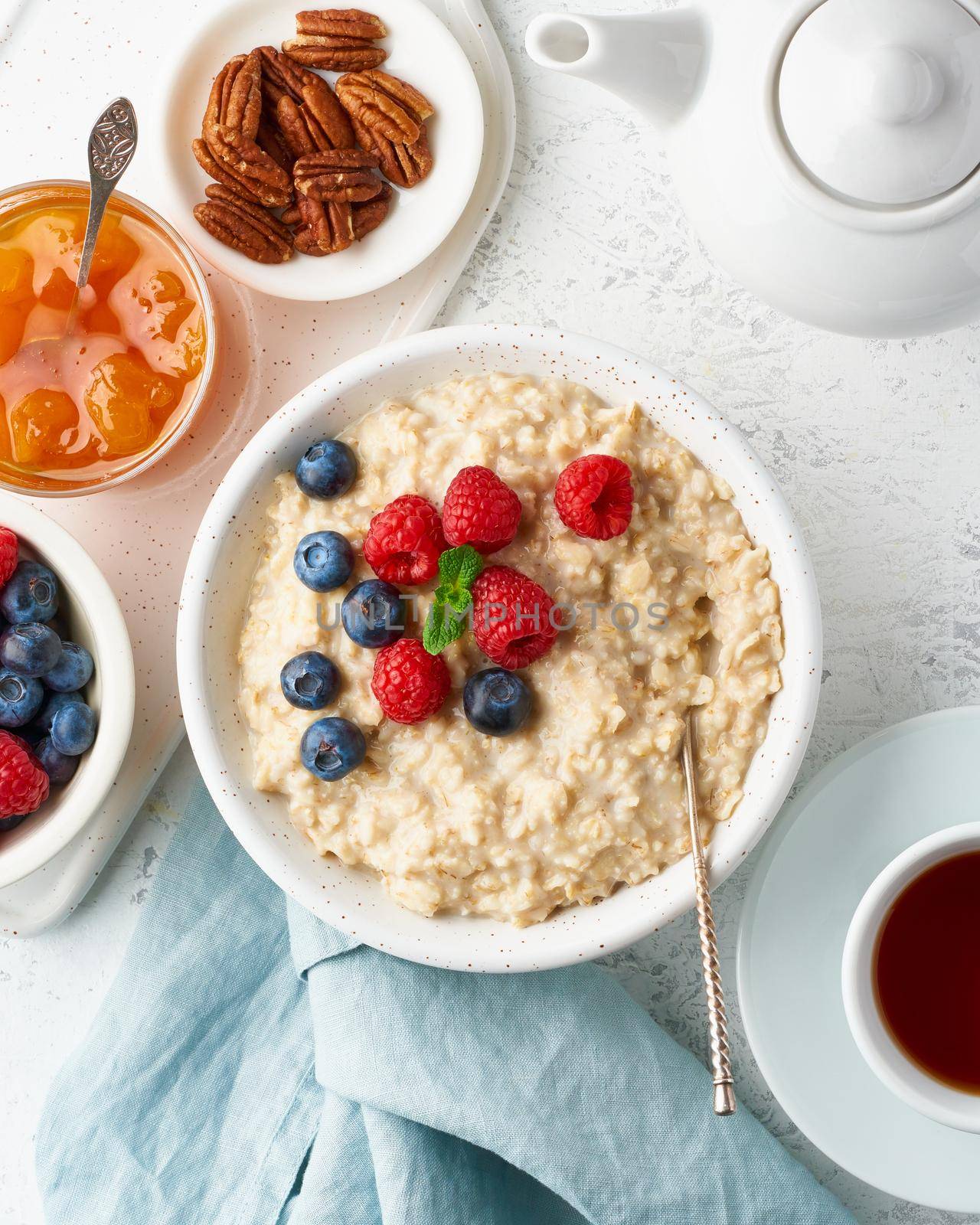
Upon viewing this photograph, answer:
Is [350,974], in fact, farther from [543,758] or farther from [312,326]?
[312,326]

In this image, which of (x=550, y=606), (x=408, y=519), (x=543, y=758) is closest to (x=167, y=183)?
(x=408, y=519)

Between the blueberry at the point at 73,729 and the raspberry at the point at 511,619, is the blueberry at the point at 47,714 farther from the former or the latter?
the raspberry at the point at 511,619

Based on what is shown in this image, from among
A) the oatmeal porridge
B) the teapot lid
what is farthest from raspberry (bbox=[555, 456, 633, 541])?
the teapot lid

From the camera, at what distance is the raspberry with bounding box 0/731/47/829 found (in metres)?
1.54

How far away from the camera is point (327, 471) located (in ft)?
4.80

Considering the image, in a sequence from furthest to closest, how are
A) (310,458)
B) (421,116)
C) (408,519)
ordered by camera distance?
(421,116) < (310,458) < (408,519)

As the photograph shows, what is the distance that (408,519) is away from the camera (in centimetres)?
137

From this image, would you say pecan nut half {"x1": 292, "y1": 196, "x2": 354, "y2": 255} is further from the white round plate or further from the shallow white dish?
the shallow white dish

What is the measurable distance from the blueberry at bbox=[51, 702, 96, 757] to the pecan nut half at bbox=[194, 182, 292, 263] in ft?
2.32

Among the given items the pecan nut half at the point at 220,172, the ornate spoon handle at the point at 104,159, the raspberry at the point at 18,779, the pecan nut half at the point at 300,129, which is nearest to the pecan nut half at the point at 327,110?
the pecan nut half at the point at 300,129

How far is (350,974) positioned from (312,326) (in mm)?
979

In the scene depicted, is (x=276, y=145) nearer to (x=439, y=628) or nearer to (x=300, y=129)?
(x=300, y=129)

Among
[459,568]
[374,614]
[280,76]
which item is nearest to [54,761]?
[374,614]

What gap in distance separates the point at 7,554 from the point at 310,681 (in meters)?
0.50
